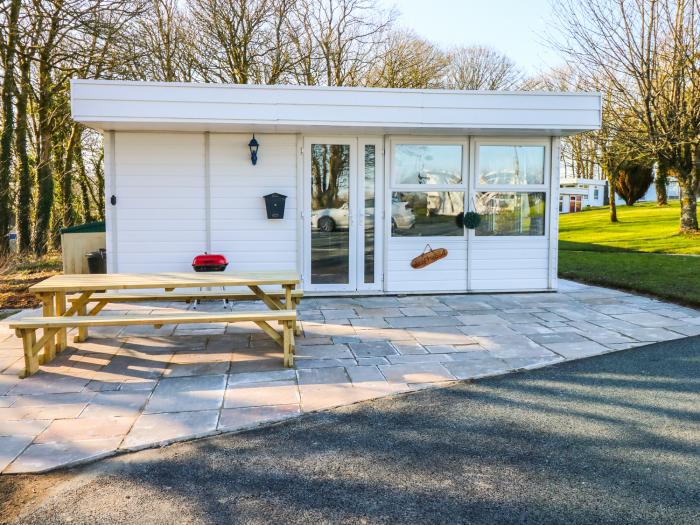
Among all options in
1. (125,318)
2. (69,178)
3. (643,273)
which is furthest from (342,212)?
(69,178)

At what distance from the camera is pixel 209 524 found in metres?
2.44

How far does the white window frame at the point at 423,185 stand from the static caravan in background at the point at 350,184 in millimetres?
15

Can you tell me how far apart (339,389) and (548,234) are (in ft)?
16.8

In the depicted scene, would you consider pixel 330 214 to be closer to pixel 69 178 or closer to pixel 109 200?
pixel 109 200

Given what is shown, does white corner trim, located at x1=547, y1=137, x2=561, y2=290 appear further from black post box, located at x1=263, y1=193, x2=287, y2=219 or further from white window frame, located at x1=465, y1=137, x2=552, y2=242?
black post box, located at x1=263, y1=193, x2=287, y2=219

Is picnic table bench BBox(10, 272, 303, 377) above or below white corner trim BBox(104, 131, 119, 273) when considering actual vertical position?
below

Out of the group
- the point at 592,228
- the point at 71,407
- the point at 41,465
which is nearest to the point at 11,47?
the point at 71,407

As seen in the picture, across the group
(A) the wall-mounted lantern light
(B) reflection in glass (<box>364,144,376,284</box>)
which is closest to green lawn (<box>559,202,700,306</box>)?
(B) reflection in glass (<box>364,144,376,284</box>)

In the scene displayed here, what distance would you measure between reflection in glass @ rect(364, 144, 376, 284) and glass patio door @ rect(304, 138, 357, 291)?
168mm

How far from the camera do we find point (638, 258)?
12219 millimetres

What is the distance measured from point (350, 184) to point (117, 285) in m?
3.70

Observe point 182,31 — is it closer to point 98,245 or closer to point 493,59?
point 98,245

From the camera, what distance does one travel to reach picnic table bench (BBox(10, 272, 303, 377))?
4469 millimetres

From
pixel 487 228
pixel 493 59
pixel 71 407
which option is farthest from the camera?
pixel 493 59
